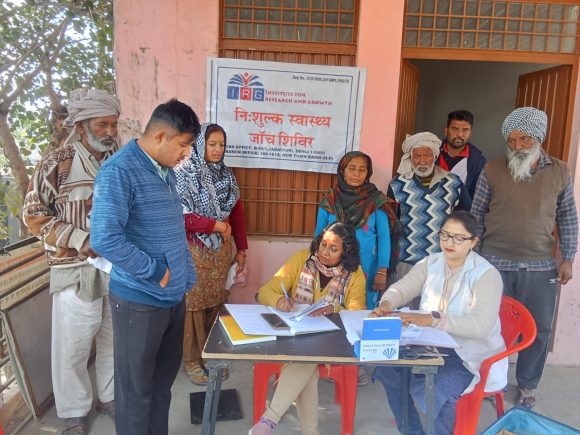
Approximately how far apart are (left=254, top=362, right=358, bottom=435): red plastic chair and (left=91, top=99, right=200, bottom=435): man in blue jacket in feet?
1.87

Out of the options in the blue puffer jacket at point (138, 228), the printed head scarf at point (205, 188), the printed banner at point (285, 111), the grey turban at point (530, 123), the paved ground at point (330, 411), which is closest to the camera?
the blue puffer jacket at point (138, 228)

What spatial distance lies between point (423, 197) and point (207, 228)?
145cm

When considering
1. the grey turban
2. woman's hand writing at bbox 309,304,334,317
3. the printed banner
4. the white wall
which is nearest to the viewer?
woman's hand writing at bbox 309,304,334,317

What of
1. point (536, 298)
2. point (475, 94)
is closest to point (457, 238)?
point (536, 298)

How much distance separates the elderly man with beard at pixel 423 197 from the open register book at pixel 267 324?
1.18 meters

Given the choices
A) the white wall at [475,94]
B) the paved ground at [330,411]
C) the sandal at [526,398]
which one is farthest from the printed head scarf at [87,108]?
the white wall at [475,94]

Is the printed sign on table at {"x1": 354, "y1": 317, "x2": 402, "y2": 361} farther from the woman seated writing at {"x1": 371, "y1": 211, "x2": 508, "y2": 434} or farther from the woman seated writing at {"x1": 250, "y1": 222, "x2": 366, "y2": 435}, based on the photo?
the woman seated writing at {"x1": 250, "y1": 222, "x2": 366, "y2": 435}

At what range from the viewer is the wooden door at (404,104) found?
142 inches

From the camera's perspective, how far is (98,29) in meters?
5.46

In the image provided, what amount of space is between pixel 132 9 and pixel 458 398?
3178 millimetres

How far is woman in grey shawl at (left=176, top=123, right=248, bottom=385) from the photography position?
304cm

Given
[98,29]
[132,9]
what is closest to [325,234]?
[132,9]

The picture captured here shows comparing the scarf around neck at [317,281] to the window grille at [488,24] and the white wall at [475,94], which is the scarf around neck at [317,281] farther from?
the white wall at [475,94]

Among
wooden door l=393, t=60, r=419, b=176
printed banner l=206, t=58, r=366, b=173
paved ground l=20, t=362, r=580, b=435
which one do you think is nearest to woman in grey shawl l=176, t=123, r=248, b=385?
paved ground l=20, t=362, r=580, b=435
